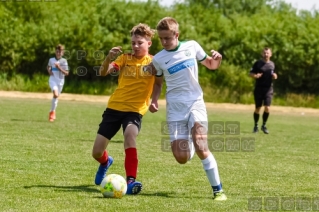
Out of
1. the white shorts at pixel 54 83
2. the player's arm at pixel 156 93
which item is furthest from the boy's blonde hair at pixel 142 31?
the white shorts at pixel 54 83

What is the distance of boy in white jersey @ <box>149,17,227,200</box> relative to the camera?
7.23m

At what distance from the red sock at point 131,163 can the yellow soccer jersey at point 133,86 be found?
1.62ft

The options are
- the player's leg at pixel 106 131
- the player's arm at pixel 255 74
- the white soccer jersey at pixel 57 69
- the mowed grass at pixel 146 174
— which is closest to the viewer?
the mowed grass at pixel 146 174

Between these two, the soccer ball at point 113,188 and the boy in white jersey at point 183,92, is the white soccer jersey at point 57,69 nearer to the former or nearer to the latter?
the boy in white jersey at point 183,92

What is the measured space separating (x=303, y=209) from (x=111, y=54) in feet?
8.60

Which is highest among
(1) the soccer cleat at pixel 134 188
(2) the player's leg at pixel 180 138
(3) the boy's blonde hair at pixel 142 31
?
(3) the boy's blonde hair at pixel 142 31

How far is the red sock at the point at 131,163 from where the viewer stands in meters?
7.51

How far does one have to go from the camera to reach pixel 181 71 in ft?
24.0

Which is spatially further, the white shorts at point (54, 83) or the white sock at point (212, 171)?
the white shorts at point (54, 83)

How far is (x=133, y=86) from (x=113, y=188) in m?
1.36

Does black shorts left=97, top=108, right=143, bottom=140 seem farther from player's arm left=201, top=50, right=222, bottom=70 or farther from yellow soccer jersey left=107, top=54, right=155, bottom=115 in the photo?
player's arm left=201, top=50, right=222, bottom=70

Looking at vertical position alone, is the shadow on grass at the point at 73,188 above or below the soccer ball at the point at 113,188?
below

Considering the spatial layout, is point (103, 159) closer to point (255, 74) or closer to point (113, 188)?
point (113, 188)

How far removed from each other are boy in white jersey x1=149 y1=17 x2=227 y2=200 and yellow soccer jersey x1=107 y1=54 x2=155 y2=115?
392mm
